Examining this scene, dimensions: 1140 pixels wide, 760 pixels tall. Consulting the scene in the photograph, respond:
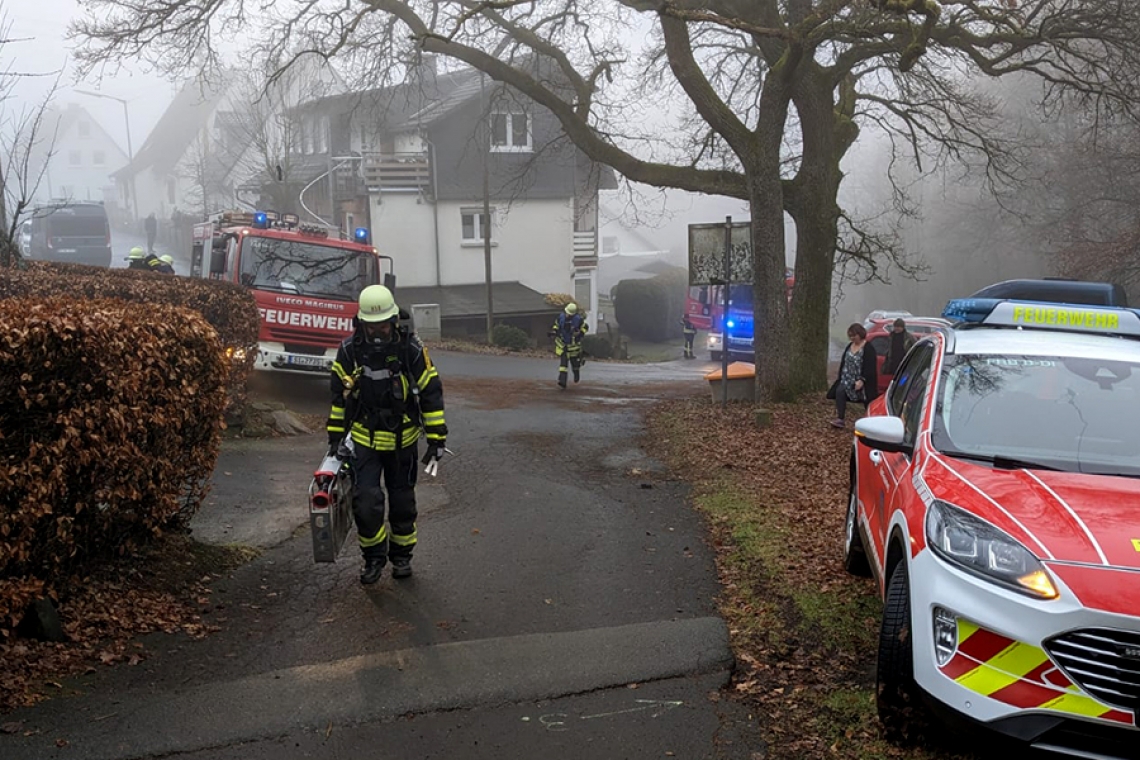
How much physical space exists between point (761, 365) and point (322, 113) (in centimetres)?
2910

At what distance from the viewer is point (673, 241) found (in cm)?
9881

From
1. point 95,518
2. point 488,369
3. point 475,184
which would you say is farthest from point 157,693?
point 475,184

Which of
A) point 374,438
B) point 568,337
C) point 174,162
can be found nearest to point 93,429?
point 374,438

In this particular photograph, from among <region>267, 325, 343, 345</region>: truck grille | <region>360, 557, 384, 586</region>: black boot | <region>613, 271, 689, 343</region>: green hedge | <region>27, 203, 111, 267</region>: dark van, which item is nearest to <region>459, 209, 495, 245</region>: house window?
<region>613, 271, 689, 343</region>: green hedge

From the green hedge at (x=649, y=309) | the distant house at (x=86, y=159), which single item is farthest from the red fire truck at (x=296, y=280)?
the distant house at (x=86, y=159)

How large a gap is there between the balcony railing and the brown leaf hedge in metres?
31.7

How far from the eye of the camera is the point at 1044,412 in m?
5.00

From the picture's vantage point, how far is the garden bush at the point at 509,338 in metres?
32.9

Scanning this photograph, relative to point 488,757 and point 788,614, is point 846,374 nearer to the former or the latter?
point 788,614

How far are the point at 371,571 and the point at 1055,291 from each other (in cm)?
742

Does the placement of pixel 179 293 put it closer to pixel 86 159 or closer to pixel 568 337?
pixel 568 337

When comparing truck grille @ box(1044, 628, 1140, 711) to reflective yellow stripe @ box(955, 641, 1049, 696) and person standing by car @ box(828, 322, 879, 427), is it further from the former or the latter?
person standing by car @ box(828, 322, 879, 427)

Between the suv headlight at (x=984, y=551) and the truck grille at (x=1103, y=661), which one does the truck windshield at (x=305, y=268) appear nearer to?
the suv headlight at (x=984, y=551)

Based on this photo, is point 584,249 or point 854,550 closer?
point 854,550
